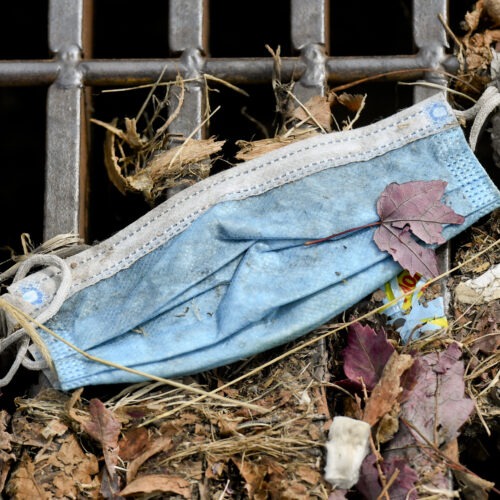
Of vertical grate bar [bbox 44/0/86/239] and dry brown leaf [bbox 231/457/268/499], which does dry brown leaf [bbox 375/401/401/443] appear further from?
vertical grate bar [bbox 44/0/86/239]

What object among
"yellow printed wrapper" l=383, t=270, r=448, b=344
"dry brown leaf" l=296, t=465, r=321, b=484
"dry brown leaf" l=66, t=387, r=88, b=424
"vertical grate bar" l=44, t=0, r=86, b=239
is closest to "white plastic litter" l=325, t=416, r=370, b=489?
"dry brown leaf" l=296, t=465, r=321, b=484

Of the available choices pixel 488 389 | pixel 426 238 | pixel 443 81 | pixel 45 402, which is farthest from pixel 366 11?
pixel 45 402

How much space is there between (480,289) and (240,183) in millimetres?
547

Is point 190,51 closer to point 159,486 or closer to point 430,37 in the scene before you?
point 430,37

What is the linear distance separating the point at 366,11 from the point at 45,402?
1.80m

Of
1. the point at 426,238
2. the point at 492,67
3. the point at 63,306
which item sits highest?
the point at 492,67

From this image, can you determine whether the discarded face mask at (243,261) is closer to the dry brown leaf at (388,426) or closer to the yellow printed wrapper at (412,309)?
the yellow printed wrapper at (412,309)

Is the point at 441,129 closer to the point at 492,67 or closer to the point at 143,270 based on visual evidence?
the point at 492,67

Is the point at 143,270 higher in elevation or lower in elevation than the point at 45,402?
higher

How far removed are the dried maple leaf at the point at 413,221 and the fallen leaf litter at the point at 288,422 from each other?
0.08 metres

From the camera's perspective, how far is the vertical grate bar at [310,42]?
186cm

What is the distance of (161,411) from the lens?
1653mm

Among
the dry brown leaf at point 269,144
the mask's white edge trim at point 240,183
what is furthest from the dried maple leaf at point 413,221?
the dry brown leaf at point 269,144

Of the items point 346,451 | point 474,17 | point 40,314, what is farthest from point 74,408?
point 474,17
